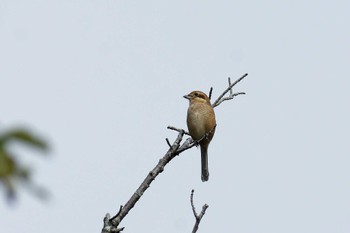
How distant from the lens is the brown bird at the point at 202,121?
8617 millimetres

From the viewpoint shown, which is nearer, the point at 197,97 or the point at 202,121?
the point at 202,121

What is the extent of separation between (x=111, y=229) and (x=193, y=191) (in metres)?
0.75

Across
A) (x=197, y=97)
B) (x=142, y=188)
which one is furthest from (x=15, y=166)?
(x=197, y=97)

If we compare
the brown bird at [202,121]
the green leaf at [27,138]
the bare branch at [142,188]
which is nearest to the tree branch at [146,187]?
the bare branch at [142,188]

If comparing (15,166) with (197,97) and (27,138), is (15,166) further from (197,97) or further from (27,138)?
(197,97)

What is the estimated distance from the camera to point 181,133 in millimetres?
5672

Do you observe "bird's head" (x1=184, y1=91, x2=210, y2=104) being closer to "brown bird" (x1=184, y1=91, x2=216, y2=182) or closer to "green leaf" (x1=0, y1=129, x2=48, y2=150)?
"brown bird" (x1=184, y1=91, x2=216, y2=182)

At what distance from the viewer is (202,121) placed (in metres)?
8.63

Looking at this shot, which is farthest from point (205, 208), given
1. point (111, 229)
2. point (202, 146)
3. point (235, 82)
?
point (202, 146)

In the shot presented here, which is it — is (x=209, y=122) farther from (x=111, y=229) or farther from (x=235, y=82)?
(x=111, y=229)

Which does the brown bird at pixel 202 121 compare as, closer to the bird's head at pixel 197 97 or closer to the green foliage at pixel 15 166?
the bird's head at pixel 197 97

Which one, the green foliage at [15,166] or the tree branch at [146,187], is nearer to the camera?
the green foliage at [15,166]

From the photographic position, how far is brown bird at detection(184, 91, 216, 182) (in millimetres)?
8617

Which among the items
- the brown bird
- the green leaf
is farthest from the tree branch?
the green leaf
